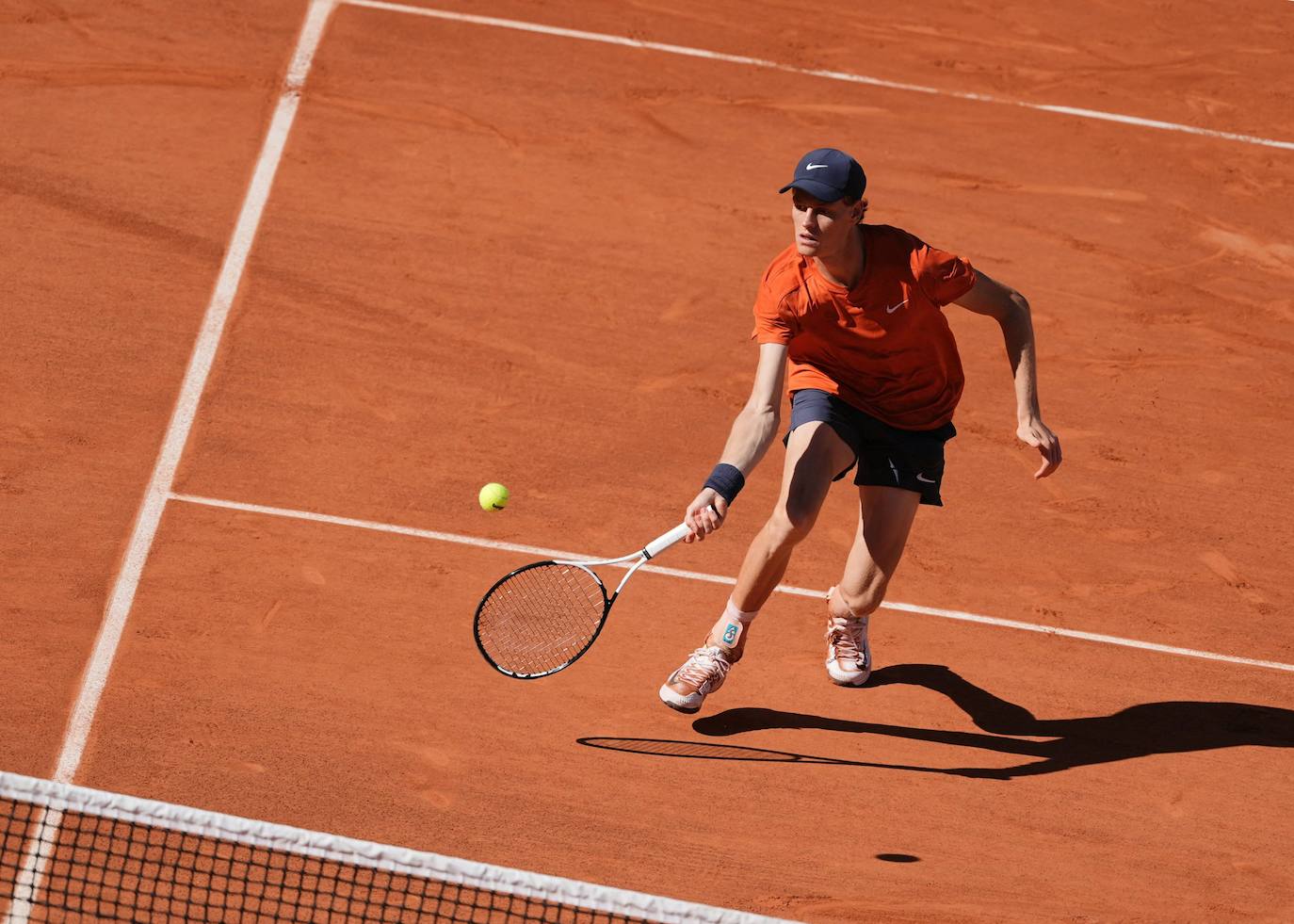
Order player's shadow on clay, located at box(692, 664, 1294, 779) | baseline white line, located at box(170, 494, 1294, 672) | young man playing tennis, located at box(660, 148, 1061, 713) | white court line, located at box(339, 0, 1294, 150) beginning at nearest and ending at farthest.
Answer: young man playing tennis, located at box(660, 148, 1061, 713) → player's shadow on clay, located at box(692, 664, 1294, 779) → baseline white line, located at box(170, 494, 1294, 672) → white court line, located at box(339, 0, 1294, 150)

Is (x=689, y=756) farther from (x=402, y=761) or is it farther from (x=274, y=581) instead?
(x=274, y=581)

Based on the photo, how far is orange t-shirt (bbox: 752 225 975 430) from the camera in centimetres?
591

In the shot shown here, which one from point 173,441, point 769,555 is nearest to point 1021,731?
point 769,555

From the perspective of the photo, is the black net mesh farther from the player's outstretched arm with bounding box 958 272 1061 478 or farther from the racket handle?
the player's outstretched arm with bounding box 958 272 1061 478

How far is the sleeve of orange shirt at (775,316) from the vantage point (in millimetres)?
5871

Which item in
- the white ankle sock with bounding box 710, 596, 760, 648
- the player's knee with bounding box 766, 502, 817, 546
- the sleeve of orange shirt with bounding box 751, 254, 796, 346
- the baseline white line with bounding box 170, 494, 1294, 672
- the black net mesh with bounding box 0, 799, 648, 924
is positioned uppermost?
the sleeve of orange shirt with bounding box 751, 254, 796, 346

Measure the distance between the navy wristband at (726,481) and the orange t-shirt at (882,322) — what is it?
0.68 metres

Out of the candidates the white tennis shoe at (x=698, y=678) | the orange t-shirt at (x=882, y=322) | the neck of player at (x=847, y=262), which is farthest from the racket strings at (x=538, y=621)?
the neck of player at (x=847, y=262)

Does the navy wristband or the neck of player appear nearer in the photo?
the navy wristband

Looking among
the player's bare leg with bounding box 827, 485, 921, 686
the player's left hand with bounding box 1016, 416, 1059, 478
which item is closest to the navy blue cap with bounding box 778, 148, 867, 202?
the player's left hand with bounding box 1016, 416, 1059, 478

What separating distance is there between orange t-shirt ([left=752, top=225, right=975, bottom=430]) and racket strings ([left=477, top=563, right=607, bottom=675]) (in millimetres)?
1360

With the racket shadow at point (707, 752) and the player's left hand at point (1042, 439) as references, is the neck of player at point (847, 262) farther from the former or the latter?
the racket shadow at point (707, 752)

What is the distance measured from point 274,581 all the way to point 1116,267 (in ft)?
16.7

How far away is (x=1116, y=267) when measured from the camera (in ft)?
28.5
